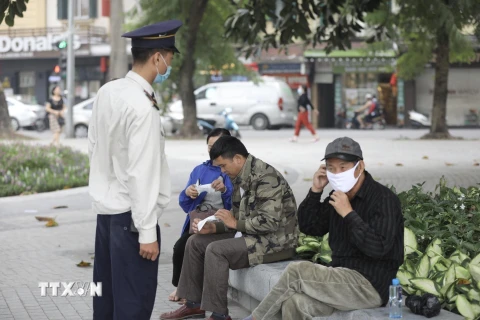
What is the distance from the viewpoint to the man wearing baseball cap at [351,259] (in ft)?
17.7

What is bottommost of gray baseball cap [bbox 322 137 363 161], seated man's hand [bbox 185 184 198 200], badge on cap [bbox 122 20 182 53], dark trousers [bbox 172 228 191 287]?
dark trousers [bbox 172 228 191 287]

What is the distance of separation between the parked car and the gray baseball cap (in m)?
34.0

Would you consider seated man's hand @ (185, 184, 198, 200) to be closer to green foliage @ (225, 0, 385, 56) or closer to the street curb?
green foliage @ (225, 0, 385, 56)

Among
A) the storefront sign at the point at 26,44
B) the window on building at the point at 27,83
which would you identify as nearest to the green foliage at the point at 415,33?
the storefront sign at the point at 26,44

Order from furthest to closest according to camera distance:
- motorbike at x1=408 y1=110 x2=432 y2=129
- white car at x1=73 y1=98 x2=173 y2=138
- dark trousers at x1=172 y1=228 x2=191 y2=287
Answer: motorbike at x1=408 y1=110 x2=432 y2=129 < white car at x1=73 y1=98 x2=173 y2=138 < dark trousers at x1=172 y1=228 x2=191 y2=287

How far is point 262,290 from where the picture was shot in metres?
6.65

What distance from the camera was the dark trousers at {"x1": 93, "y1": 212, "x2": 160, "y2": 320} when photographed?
4.75 metres

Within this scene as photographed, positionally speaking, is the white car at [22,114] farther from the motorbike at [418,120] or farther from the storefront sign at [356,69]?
the motorbike at [418,120]

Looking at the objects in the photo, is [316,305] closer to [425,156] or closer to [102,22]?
[425,156]

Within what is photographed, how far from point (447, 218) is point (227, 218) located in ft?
5.84

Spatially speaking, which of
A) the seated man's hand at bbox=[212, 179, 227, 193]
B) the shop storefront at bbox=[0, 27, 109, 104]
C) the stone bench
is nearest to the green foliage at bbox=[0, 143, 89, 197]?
the seated man's hand at bbox=[212, 179, 227, 193]

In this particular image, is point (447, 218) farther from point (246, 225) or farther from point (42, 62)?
point (42, 62)

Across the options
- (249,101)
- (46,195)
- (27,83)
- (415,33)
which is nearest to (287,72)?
(249,101)

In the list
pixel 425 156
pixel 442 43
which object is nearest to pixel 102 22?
pixel 442 43
